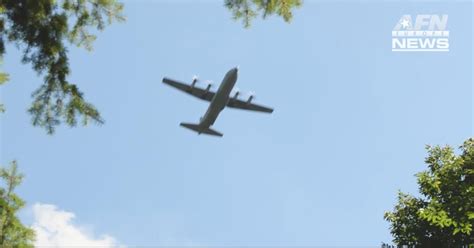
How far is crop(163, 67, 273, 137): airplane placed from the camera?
108 feet

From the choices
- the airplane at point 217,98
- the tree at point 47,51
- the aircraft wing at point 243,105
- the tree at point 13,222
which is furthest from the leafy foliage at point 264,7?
the aircraft wing at point 243,105

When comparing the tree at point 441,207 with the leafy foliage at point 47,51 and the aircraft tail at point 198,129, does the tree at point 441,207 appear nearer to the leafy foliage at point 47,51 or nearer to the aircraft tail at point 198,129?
the leafy foliage at point 47,51

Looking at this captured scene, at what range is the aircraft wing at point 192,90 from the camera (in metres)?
36.8

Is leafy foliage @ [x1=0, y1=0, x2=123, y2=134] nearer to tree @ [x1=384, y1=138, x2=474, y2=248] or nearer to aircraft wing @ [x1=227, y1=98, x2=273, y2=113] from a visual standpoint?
tree @ [x1=384, y1=138, x2=474, y2=248]

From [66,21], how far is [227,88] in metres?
23.7

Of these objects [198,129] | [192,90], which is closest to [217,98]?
[192,90]

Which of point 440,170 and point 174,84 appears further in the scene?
point 174,84

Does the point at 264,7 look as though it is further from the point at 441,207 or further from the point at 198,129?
the point at 198,129

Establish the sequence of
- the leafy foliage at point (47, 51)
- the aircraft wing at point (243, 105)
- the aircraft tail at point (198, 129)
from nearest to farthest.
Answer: the leafy foliage at point (47, 51), the aircraft wing at point (243, 105), the aircraft tail at point (198, 129)

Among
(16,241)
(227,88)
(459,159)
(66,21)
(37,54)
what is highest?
(227,88)

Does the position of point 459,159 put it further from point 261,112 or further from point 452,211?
point 261,112

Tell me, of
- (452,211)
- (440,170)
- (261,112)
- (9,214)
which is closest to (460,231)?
(452,211)

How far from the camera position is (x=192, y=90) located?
37062 millimetres

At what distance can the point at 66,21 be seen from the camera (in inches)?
379
